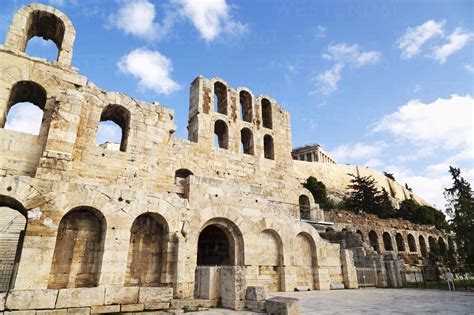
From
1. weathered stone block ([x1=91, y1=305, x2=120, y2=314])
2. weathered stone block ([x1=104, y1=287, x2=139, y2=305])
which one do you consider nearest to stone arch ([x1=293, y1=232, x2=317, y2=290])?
weathered stone block ([x1=104, y1=287, x2=139, y2=305])

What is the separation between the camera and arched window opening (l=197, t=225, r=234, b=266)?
14629 mm

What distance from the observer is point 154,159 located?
43.5ft

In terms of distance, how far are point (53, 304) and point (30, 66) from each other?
9.65 meters

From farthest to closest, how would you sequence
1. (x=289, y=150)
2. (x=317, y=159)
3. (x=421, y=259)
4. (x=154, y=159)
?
(x=317, y=159) < (x=421, y=259) < (x=289, y=150) < (x=154, y=159)

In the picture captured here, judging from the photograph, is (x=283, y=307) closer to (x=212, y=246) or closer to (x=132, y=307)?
(x=132, y=307)

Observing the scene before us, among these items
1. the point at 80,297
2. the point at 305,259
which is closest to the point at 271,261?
the point at 305,259

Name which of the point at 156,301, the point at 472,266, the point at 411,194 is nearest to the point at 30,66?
the point at 156,301

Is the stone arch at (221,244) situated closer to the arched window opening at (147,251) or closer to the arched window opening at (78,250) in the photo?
the arched window opening at (147,251)

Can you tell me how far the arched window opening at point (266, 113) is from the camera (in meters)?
21.3

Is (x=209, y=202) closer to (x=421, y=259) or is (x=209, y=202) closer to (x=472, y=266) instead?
(x=472, y=266)

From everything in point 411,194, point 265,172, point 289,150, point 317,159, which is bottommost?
point 265,172

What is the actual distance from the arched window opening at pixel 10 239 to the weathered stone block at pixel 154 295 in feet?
12.5

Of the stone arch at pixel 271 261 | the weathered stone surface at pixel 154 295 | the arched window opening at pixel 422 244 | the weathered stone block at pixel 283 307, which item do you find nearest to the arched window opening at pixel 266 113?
the stone arch at pixel 271 261

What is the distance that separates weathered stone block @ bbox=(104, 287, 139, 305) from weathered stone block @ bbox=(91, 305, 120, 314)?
0.09m
